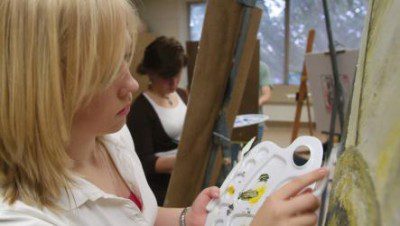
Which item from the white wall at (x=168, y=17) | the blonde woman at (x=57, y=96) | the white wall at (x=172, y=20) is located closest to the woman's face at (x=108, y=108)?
the blonde woman at (x=57, y=96)

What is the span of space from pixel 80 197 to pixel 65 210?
0.03m

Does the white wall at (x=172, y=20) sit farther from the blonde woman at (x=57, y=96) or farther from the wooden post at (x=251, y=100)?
the blonde woman at (x=57, y=96)

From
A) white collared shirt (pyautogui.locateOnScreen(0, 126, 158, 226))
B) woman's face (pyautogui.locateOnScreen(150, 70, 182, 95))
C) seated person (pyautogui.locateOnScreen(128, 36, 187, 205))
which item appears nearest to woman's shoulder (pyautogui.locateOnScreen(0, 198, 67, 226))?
white collared shirt (pyautogui.locateOnScreen(0, 126, 158, 226))

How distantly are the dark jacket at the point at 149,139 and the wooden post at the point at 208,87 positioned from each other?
62 cm

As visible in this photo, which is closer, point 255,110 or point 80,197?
point 80,197

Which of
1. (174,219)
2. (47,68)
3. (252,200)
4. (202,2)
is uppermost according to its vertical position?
(202,2)

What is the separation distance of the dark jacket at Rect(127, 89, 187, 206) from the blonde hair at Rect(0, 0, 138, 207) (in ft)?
3.22

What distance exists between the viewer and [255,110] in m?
2.03

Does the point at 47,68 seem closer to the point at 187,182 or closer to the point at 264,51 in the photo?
the point at 187,182

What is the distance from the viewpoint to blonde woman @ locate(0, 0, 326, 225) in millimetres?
536

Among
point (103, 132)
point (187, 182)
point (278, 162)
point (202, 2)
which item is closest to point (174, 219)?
point (187, 182)

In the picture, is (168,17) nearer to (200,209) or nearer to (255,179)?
(200,209)

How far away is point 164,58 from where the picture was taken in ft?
5.57

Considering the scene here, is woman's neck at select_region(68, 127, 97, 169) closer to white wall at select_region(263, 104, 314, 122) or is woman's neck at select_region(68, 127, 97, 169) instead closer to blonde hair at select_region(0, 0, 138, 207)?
blonde hair at select_region(0, 0, 138, 207)
